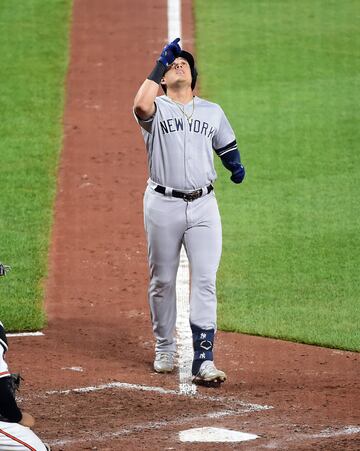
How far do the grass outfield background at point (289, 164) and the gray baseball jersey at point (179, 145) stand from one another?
150cm

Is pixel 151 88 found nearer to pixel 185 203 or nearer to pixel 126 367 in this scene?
pixel 185 203

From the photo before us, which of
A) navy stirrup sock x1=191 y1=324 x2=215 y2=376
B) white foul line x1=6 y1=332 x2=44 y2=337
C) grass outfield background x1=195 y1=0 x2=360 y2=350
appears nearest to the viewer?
navy stirrup sock x1=191 y1=324 x2=215 y2=376

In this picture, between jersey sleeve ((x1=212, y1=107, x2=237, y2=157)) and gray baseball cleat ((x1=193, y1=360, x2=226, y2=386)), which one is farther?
jersey sleeve ((x1=212, y1=107, x2=237, y2=157))

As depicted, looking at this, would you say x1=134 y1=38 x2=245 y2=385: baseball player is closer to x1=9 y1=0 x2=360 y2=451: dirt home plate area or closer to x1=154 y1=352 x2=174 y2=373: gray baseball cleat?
x1=154 y1=352 x2=174 y2=373: gray baseball cleat

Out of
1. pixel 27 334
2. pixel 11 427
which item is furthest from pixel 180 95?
pixel 11 427

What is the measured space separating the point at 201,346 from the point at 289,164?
5.23 meters

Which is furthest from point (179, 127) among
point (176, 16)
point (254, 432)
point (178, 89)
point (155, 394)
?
point (176, 16)

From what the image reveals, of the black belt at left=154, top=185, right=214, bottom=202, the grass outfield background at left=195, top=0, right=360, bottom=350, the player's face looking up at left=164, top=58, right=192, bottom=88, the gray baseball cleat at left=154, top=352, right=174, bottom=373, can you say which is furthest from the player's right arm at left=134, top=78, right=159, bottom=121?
the grass outfield background at left=195, top=0, right=360, bottom=350

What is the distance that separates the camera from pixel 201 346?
6.80 m

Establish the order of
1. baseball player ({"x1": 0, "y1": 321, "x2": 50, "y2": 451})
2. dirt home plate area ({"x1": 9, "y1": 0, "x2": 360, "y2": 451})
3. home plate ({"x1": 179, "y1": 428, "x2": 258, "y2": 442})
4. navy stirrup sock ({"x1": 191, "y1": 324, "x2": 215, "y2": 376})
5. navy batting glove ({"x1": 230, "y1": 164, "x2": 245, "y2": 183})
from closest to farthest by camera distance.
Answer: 1. baseball player ({"x1": 0, "y1": 321, "x2": 50, "y2": 451})
2. home plate ({"x1": 179, "y1": 428, "x2": 258, "y2": 442})
3. dirt home plate area ({"x1": 9, "y1": 0, "x2": 360, "y2": 451})
4. navy stirrup sock ({"x1": 191, "y1": 324, "x2": 215, "y2": 376})
5. navy batting glove ({"x1": 230, "y1": 164, "x2": 245, "y2": 183})

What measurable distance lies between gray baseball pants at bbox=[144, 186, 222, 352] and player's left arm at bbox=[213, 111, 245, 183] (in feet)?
0.89

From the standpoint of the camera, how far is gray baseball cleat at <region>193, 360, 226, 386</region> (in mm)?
6617

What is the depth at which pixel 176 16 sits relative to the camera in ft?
52.7

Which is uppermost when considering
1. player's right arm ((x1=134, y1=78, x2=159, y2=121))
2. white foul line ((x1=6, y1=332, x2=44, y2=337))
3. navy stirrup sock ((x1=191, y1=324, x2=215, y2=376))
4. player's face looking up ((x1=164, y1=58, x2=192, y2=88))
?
player's face looking up ((x1=164, y1=58, x2=192, y2=88))
